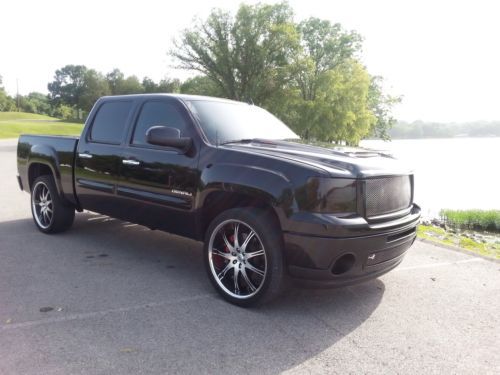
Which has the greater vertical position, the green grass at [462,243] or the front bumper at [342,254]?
the front bumper at [342,254]

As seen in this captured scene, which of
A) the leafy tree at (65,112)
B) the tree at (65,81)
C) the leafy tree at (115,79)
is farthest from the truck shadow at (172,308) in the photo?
the tree at (65,81)

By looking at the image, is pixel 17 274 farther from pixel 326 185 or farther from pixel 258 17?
pixel 258 17

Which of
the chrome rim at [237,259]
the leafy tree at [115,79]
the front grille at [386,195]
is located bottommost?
the chrome rim at [237,259]

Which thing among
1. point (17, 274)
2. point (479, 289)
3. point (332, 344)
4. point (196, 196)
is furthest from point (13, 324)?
point (479, 289)

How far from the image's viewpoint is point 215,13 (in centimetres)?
4697

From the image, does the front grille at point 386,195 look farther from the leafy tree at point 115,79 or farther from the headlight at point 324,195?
the leafy tree at point 115,79

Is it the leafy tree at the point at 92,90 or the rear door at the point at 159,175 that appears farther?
the leafy tree at the point at 92,90

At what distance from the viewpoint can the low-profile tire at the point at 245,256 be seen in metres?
3.59

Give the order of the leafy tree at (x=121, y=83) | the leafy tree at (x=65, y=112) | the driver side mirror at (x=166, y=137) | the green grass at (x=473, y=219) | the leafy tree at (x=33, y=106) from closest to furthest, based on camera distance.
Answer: the driver side mirror at (x=166, y=137)
the green grass at (x=473, y=219)
the leafy tree at (x=121, y=83)
the leafy tree at (x=65, y=112)
the leafy tree at (x=33, y=106)

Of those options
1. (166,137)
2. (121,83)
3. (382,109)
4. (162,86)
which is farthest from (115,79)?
(166,137)

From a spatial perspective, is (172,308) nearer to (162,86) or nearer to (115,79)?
(162,86)

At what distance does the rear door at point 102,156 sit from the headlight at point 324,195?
2465 millimetres

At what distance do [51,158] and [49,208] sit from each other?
0.72 meters

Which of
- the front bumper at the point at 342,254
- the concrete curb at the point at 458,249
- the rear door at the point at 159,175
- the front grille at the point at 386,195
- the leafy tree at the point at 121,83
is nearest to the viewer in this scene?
the front bumper at the point at 342,254
